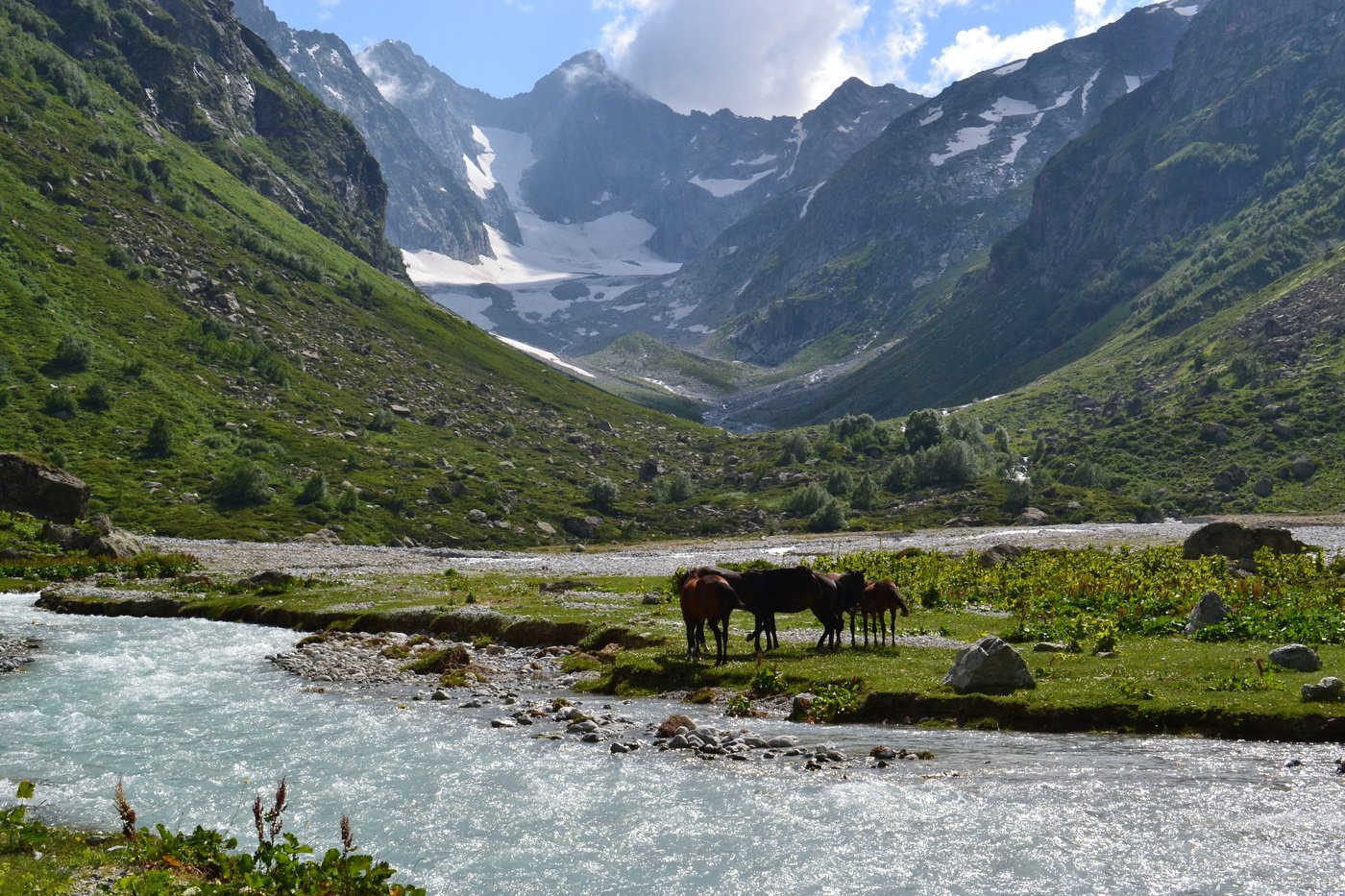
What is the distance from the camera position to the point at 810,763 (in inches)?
877

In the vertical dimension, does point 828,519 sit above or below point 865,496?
below

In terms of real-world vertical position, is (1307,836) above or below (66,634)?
below

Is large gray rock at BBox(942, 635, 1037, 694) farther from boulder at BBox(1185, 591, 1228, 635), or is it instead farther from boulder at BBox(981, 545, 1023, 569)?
boulder at BBox(981, 545, 1023, 569)

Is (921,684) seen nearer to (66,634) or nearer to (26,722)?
(26,722)

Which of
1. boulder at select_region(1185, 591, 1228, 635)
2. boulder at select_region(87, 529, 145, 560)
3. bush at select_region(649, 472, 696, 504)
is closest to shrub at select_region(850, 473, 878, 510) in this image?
bush at select_region(649, 472, 696, 504)

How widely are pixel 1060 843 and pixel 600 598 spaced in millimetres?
43953

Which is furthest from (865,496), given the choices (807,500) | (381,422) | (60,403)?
(60,403)

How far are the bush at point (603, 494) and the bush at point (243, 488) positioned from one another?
5948cm

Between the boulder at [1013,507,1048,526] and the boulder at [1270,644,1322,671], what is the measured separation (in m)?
126

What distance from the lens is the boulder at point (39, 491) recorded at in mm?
79875

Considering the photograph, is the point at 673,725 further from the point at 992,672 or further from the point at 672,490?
the point at 672,490

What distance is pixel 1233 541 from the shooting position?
6488 centimetres

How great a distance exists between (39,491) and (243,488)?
36294mm

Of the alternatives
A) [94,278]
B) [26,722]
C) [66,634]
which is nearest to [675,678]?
[26,722]
